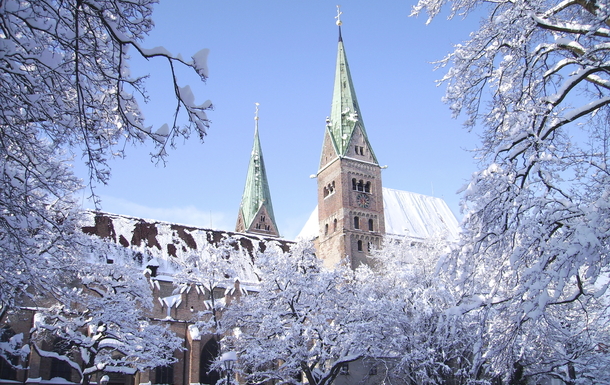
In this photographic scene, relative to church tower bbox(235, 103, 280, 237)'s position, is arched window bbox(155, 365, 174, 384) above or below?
below

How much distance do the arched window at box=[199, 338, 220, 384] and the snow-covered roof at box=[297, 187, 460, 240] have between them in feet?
48.9

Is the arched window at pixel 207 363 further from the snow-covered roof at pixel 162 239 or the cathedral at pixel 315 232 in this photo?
the snow-covered roof at pixel 162 239

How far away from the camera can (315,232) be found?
45.2 metres

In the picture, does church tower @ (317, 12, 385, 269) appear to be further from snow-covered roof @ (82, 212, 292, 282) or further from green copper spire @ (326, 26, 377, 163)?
snow-covered roof @ (82, 212, 292, 282)

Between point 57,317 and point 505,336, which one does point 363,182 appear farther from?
point 505,336

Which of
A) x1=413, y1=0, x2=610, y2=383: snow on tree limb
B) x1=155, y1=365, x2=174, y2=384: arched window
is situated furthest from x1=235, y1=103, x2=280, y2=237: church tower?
x1=413, y1=0, x2=610, y2=383: snow on tree limb

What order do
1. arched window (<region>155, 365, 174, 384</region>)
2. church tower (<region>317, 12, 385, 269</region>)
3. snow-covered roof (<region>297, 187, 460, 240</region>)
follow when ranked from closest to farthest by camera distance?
1. arched window (<region>155, 365, 174, 384</region>)
2. church tower (<region>317, 12, 385, 269</region>)
3. snow-covered roof (<region>297, 187, 460, 240</region>)

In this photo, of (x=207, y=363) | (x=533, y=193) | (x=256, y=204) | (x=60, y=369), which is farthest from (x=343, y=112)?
(x=533, y=193)

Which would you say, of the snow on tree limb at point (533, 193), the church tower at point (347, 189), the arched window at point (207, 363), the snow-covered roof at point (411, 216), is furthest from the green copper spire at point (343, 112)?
the snow on tree limb at point (533, 193)

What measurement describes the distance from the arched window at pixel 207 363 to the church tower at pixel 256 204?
25.0 m

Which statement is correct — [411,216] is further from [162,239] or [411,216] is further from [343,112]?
[162,239]

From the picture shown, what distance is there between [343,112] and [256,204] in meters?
18.0

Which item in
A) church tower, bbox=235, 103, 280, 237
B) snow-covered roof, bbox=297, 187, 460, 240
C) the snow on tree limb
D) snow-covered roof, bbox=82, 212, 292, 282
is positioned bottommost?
the snow on tree limb

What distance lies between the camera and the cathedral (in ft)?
94.0
